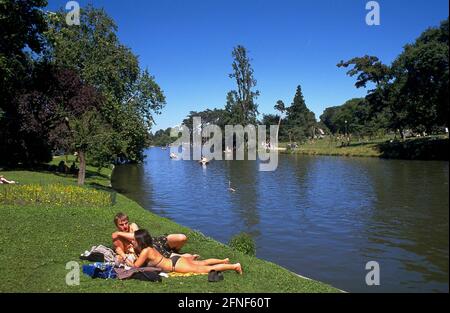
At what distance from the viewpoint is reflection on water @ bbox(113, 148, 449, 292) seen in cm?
1047

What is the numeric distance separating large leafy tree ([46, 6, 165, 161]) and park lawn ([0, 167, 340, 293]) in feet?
65.1

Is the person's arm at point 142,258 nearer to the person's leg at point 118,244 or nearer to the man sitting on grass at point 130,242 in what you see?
the man sitting on grass at point 130,242

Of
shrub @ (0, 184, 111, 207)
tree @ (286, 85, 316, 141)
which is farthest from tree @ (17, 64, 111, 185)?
tree @ (286, 85, 316, 141)

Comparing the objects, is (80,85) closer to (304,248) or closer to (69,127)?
(69,127)

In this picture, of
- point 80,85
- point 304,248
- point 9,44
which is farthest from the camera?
point 80,85

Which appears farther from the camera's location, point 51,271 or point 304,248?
point 304,248

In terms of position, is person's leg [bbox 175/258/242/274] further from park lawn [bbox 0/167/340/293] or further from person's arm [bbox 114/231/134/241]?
person's arm [bbox 114/231/134/241]

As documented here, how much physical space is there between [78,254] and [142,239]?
3143 millimetres

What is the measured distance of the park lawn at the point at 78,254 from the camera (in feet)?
31.9

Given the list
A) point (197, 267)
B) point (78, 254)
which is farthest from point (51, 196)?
point (197, 267)

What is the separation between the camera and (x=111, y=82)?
4181cm
